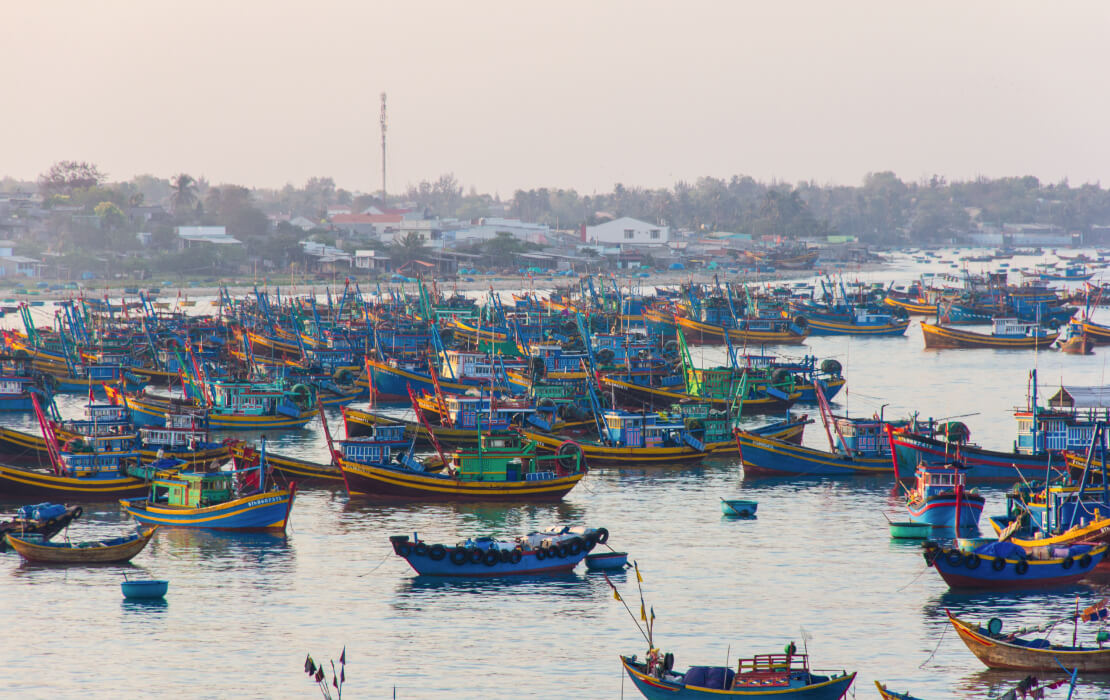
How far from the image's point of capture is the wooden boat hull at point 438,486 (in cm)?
5547

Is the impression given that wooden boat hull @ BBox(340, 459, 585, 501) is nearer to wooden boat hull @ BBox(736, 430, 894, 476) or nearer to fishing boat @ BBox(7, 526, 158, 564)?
wooden boat hull @ BBox(736, 430, 894, 476)

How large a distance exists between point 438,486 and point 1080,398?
103 ft

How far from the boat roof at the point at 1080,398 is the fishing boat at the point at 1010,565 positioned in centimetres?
2278

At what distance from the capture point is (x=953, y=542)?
47094mm

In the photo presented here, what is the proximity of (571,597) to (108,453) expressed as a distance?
2174 centimetres

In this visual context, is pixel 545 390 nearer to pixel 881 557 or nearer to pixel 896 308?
pixel 881 557

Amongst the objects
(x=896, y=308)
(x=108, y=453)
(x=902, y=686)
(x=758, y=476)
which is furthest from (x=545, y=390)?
(x=896, y=308)

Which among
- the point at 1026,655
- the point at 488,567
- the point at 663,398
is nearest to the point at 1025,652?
the point at 1026,655

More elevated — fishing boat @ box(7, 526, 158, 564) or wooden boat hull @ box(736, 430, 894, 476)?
wooden boat hull @ box(736, 430, 894, 476)

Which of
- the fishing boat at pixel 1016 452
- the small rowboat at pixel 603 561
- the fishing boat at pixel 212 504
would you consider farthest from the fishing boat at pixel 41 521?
the fishing boat at pixel 1016 452

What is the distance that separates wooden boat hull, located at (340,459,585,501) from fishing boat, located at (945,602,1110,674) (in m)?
22.3

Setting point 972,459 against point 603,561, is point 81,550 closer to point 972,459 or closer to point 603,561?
point 603,561

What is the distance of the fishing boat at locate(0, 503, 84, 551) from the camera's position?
4822cm

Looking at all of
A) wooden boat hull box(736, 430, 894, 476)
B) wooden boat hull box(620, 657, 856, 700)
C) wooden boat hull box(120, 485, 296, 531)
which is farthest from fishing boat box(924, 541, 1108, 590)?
wooden boat hull box(120, 485, 296, 531)
